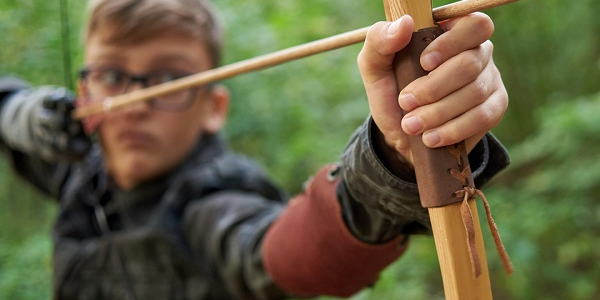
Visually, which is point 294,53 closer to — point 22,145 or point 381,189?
point 381,189

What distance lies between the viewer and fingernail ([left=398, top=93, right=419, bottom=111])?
75cm

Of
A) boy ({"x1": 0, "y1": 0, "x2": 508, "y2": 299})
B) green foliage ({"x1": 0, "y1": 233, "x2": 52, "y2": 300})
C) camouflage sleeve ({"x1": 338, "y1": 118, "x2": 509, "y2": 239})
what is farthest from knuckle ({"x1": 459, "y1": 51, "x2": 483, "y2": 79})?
green foliage ({"x1": 0, "y1": 233, "x2": 52, "y2": 300})

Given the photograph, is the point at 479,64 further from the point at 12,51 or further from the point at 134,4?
the point at 12,51

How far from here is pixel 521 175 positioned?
2996mm

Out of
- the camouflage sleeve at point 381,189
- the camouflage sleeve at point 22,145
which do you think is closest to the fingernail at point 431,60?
the camouflage sleeve at point 381,189

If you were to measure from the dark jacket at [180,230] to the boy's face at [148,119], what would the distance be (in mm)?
46

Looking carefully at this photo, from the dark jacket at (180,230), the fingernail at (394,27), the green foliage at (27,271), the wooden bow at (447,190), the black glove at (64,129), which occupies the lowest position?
the green foliage at (27,271)

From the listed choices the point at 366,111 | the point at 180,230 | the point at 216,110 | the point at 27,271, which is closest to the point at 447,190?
the point at 180,230

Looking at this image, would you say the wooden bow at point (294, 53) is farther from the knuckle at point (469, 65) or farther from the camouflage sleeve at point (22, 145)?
the camouflage sleeve at point (22, 145)

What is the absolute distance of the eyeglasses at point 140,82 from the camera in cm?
175

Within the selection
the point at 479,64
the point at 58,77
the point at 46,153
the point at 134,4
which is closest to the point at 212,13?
the point at 134,4

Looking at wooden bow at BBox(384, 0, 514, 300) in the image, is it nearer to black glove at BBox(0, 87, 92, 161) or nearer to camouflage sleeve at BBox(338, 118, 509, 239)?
camouflage sleeve at BBox(338, 118, 509, 239)

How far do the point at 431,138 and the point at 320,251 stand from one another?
41 cm

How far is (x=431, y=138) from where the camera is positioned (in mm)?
755
